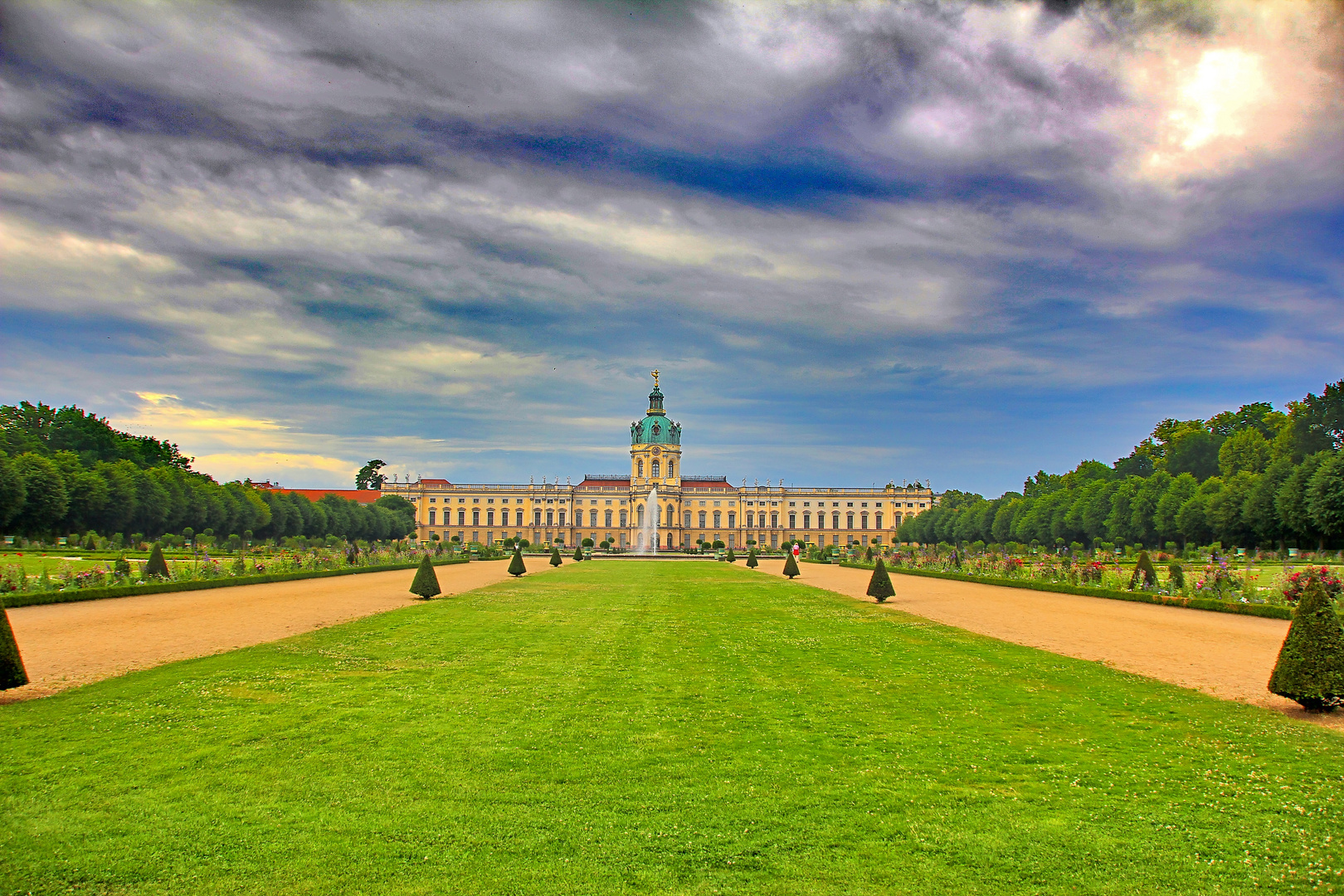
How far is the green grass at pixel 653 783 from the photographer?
4422 mm

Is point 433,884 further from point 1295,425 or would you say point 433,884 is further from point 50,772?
point 1295,425

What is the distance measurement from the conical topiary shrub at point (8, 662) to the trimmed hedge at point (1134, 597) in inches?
802

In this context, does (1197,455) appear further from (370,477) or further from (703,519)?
(370,477)

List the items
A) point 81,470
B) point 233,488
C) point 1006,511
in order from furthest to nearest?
1. point 1006,511
2. point 233,488
3. point 81,470

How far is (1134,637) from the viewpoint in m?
14.2

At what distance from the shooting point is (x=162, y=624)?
48.7 feet

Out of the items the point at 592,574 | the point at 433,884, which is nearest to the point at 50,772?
the point at 433,884

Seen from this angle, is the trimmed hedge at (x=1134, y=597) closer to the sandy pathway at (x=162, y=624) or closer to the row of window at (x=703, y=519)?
the sandy pathway at (x=162, y=624)

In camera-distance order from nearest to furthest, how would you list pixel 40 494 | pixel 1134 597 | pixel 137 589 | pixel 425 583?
pixel 137 589 < pixel 425 583 < pixel 1134 597 < pixel 40 494

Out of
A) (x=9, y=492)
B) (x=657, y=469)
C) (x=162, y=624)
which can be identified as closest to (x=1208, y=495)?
(x=162, y=624)

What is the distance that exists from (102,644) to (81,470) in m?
37.4

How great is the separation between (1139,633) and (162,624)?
58.4 ft

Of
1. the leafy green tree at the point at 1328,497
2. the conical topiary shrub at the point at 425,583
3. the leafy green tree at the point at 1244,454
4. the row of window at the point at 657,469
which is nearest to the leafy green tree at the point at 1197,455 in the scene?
the leafy green tree at the point at 1244,454

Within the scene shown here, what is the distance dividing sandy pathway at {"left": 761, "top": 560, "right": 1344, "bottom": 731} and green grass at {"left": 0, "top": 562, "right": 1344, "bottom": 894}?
113 centimetres
